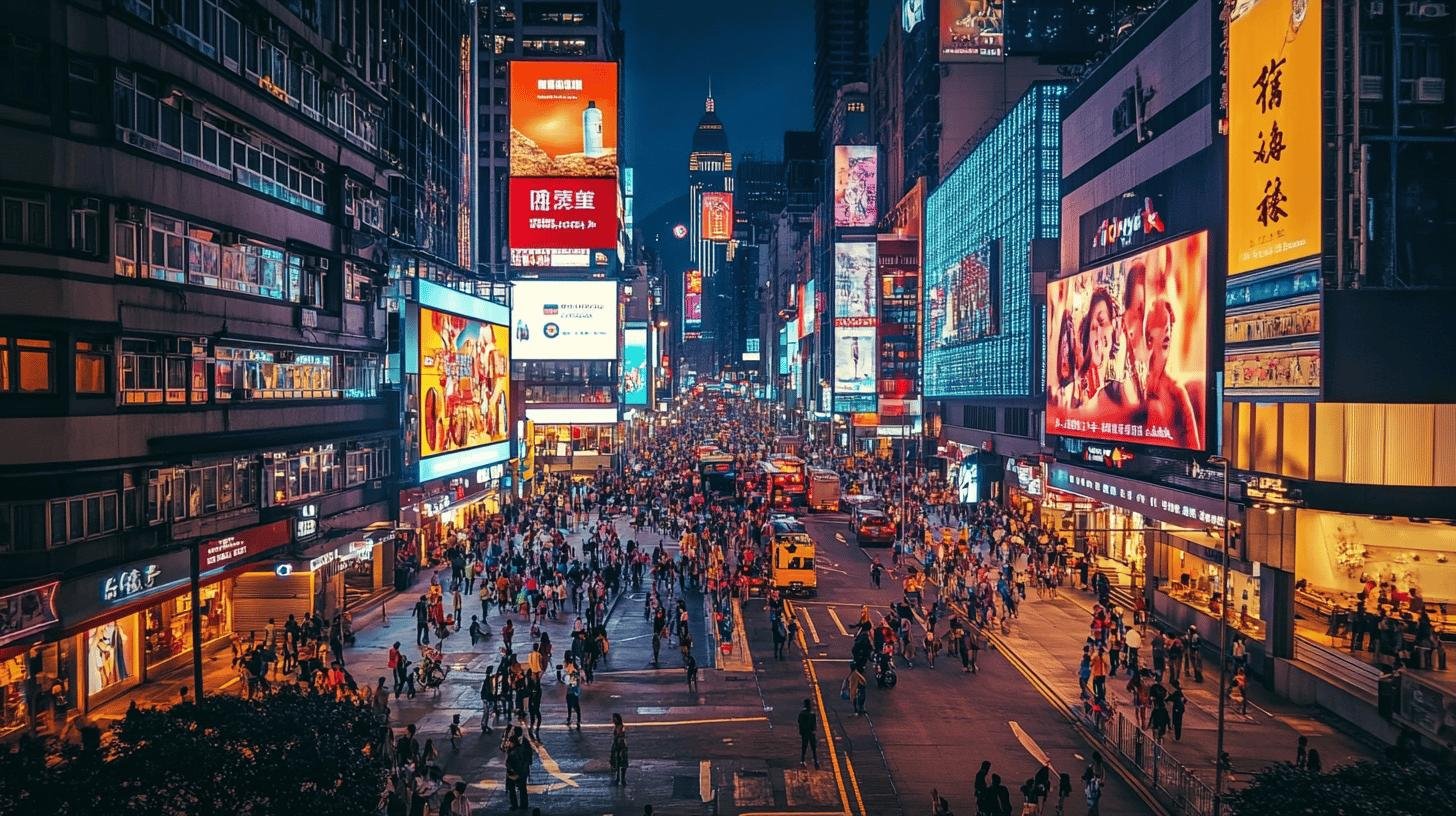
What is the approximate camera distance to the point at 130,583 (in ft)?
79.0

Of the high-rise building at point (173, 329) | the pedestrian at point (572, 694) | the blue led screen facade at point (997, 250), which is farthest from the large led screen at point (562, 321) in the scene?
the pedestrian at point (572, 694)

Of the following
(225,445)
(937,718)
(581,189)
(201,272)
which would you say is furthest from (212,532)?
(581,189)

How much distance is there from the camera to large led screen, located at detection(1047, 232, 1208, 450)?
35.8 meters

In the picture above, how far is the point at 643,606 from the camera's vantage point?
1585 inches

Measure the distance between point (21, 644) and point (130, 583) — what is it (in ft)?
12.7

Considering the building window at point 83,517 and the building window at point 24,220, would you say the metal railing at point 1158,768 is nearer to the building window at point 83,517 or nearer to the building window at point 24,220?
the building window at point 83,517

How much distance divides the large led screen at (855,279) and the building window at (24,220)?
97.0 meters

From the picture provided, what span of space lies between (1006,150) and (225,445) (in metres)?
57.7

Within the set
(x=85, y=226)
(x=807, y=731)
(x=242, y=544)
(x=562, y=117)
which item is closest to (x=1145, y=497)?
(x=807, y=731)

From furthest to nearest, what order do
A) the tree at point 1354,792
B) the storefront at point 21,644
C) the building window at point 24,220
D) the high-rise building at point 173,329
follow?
the high-rise building at point 173,329 < the building window at point 24,220 < the storefront at point 21,644 < the tree at point 1354,792

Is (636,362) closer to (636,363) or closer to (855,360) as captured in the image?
(636,363)

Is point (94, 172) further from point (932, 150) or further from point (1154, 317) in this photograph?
point (932, 150)

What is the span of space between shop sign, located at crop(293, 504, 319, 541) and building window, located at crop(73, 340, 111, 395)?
8.76 metres

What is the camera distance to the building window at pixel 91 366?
23.5m
